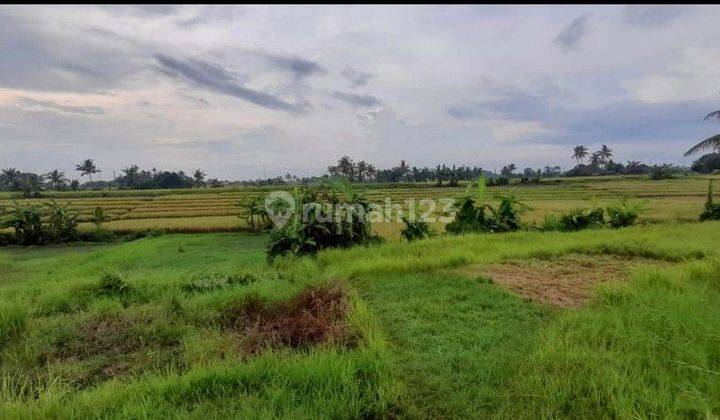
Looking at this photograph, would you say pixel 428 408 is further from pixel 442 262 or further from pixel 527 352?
pixel 442 262

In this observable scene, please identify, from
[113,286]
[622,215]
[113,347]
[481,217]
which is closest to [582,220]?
[622,215]

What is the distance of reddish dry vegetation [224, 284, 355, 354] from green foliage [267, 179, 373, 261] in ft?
10.3

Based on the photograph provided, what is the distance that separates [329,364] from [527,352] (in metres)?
1.46

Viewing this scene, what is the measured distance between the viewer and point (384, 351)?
3.15 metres

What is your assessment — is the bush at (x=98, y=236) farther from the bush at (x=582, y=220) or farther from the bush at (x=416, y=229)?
the bush at (x=582, y=220)

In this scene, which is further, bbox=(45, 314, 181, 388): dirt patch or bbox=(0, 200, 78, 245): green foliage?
bbox=(0, 200, 78, 245): green foliage

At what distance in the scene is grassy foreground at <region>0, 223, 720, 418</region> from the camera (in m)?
2.54

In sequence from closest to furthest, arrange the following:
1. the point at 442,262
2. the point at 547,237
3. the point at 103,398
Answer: the point at 103,398 < the point at 442,262 < the point at 547,237

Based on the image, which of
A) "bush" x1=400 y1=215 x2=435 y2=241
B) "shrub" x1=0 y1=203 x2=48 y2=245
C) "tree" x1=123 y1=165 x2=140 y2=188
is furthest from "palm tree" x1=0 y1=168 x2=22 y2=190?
"bush" x1=400 y1=215 x2=435 y2=241

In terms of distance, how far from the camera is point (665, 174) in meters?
50.7

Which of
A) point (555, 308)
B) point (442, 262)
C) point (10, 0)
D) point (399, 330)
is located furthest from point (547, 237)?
point (10, 0)

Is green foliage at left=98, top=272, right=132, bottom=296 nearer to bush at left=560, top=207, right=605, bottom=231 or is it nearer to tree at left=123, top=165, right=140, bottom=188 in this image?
bush at left=560, top=207, right=605, bottom=231

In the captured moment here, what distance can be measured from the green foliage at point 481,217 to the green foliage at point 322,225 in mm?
3103

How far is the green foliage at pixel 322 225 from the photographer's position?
8631 millimetres
